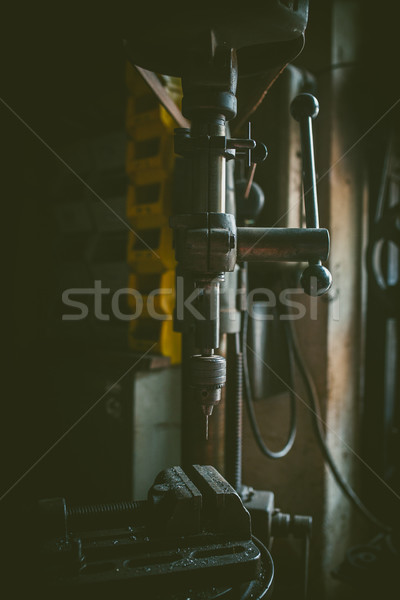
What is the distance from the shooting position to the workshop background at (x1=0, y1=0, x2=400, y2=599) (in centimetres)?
158

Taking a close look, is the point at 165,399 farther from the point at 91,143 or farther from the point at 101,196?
the point at 91,143

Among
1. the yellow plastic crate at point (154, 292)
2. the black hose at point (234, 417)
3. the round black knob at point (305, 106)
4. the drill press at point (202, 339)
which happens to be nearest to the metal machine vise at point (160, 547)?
the drill press at point (202, 339)

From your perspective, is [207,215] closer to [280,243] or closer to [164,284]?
[280,243]

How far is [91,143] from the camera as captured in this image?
1.86m

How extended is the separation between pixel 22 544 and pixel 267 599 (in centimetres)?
37

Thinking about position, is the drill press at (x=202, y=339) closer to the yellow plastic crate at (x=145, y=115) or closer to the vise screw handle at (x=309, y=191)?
the vise screw handle at (x=309, y=191)

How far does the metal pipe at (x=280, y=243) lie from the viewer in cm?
79

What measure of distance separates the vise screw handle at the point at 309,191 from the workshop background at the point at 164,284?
2.05 ft

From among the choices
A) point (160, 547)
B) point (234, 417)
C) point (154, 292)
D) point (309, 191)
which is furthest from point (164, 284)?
point (160, 547)

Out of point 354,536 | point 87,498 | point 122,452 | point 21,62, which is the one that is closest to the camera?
point 122,452

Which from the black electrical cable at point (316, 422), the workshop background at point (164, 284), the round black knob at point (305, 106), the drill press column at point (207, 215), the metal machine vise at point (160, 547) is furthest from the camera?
the workshop background at point (164, 284)

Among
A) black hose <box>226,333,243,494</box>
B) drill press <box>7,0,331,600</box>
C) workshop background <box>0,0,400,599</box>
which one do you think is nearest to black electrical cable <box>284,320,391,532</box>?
workshop background <box>0,0,400,599</box>

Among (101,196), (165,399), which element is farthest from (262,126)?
(165,399)

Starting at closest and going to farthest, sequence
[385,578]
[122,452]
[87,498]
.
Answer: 1. [385,578]
2. [122,452]
3. [87,498]
